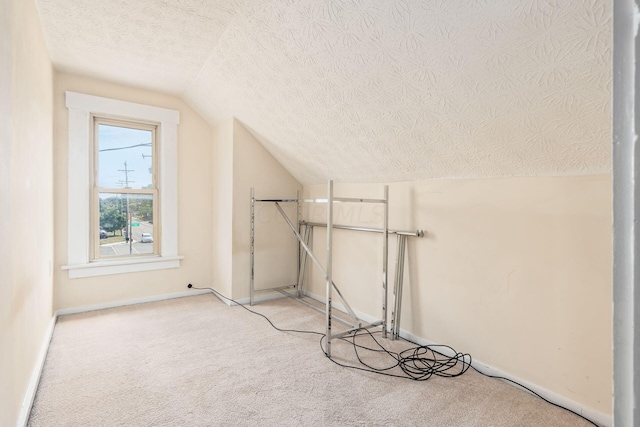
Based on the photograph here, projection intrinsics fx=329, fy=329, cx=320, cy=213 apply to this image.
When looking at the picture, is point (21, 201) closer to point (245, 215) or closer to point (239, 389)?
point (239, 389)

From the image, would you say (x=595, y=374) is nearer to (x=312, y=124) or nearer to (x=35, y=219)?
(x=312, y=124)

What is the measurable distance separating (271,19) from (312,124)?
0.84 meters

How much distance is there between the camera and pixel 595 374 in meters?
1.68

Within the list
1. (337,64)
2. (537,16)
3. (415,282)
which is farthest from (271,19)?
(415,282)

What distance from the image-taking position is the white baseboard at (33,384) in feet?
5.19

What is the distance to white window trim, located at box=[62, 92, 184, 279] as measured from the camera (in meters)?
3.10

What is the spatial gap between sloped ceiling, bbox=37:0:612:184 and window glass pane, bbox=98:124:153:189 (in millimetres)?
592

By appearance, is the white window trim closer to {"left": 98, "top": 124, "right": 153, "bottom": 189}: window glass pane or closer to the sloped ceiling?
{"left": 98, "top": 124, "right": 153, "bottom": 189}: window glass pane

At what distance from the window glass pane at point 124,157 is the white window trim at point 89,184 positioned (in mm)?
122

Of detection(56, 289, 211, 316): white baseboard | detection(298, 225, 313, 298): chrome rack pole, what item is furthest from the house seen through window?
detection(298, 225, 313, 298): chrome rack pole

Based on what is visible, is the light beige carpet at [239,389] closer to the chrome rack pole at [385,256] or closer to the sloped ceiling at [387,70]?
the chrome rack pole at [385,256]

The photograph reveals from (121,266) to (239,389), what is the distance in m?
2.18

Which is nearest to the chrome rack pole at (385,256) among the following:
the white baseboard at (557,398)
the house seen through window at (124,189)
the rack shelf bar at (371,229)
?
the rack shelf bar at (371,229)

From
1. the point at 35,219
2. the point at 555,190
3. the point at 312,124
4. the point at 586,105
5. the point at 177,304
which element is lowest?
the point at 177,304
